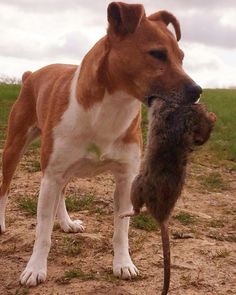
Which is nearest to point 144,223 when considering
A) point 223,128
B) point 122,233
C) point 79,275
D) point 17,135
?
point 122,233

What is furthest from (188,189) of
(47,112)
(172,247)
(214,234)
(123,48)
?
(123,48)

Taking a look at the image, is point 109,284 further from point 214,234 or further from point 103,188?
point 103,188

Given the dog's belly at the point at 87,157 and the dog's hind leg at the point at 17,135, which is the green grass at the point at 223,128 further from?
the dog's belly at the point at 87,157

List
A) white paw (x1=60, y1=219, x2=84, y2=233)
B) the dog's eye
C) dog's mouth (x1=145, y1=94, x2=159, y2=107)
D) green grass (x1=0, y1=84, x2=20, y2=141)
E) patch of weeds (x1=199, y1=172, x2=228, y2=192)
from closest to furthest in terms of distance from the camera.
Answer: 1. dog's mouth (x1=145, y1=94, x2=159, y2=107)
2. the dog's eye
3. white paw (x1=60, y1=219, x2=84, y2=233)
4. patch of weeds (x1=199, y1=172, x2=228, y2=192)
5. green grass (x1=0, y1=84, x2=20, y2=141)

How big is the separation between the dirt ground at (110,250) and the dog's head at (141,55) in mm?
1558

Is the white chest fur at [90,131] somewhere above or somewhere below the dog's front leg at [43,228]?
above

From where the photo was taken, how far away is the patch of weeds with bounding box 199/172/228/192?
323 inches

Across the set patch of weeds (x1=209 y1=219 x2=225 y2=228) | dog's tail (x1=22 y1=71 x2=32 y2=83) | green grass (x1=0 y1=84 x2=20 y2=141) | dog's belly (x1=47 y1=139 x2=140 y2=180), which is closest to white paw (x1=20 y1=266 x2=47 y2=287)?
dog's belly (x1=47 y1=139 x2=140 y2=180)

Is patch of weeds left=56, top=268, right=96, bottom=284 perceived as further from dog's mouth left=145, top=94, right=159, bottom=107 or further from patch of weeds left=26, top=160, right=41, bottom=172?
patch of weeds left=26, top=160, right=41, bottom=172

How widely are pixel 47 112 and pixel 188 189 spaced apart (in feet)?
10.7

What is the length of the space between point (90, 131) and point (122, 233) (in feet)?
3.35

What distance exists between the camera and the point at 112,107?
15.5 ft

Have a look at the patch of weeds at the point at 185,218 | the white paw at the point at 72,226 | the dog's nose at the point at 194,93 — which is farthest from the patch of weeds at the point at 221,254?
the dog's nose at the point at 194,93

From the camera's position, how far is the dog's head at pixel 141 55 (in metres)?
4.30
